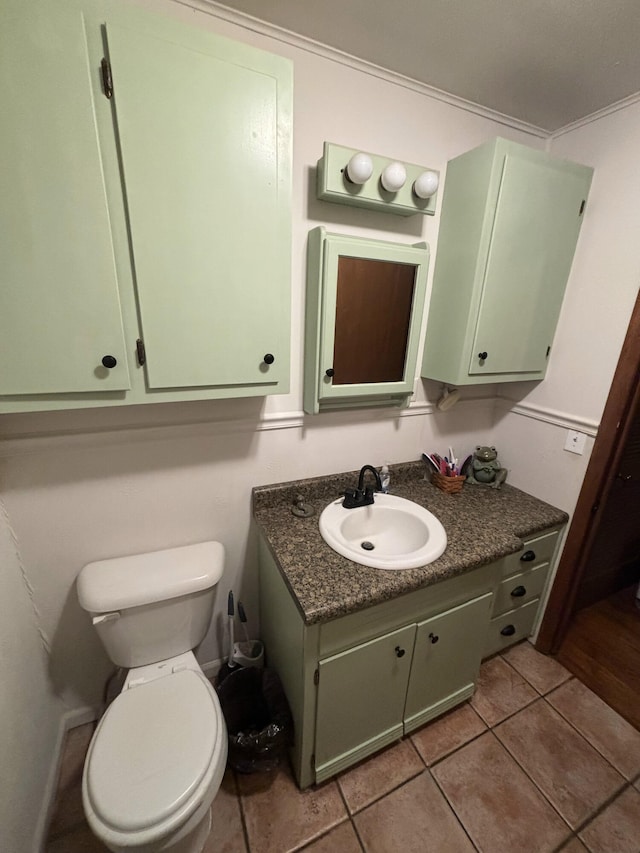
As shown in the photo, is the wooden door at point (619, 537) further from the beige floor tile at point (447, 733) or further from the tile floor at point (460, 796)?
the beige floor tile at point (447, 733)

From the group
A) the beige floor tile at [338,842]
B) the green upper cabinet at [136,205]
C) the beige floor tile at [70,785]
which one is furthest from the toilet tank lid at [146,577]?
the beige floor tile at [338,842]

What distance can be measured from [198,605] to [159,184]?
3.96ft

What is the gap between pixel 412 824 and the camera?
1079 mm

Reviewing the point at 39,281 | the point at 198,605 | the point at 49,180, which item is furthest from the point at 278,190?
the point at 198,605

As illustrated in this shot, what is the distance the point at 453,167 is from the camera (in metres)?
1.26

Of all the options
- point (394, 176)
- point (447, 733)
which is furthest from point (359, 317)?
point (447, 733)

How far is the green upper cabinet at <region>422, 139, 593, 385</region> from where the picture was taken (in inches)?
46.4

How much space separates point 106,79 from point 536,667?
99.4 inches

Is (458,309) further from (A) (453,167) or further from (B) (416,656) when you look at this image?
(B) (416,656)

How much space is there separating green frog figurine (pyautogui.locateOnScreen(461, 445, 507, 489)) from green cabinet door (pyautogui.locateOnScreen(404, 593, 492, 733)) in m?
0.57

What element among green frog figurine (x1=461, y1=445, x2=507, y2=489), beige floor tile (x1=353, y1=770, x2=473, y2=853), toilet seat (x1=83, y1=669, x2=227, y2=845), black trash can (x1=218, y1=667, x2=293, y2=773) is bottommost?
beige floor tile (x1=353, y1=770, x2=473, y2=853)

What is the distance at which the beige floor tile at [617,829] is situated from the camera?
1.05m

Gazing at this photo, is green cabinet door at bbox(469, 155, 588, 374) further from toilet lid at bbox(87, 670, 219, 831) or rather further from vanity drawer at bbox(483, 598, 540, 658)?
toilet lid at bbox(87, 670, 219, 831)

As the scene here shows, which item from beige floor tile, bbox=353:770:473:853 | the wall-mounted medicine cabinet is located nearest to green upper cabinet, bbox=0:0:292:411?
the wall-mounted medicine cabinet
